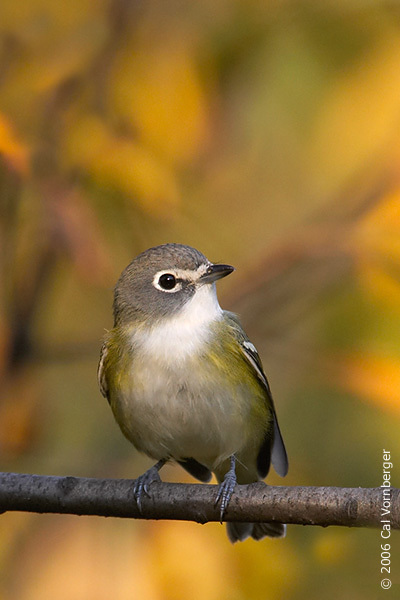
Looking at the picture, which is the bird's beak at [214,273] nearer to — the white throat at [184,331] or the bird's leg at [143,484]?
the white throat at [184,331]

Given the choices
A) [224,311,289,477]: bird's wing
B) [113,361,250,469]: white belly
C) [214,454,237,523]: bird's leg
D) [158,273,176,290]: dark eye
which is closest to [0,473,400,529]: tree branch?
[214,454,237,523]: bird's leg

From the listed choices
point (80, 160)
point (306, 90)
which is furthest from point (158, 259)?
point (306, 90)

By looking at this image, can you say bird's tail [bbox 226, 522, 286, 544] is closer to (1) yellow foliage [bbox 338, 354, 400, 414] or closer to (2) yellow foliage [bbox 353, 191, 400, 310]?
(1) yellow foliage [bbox 338, 354, 400, 414]

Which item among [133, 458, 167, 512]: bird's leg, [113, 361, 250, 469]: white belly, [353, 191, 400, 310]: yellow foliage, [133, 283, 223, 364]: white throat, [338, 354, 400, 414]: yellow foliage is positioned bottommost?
[133, 458, 167, 512]: bird's leg

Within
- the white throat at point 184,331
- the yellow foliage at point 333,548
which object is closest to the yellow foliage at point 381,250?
the white throat at point 184,331

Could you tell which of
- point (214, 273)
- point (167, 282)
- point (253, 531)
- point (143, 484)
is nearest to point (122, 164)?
point (167, 282)

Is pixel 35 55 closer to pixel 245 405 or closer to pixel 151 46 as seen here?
pixel 151 46

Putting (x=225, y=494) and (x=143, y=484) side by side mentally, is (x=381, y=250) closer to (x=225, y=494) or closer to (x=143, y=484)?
(x=225, y=494)
